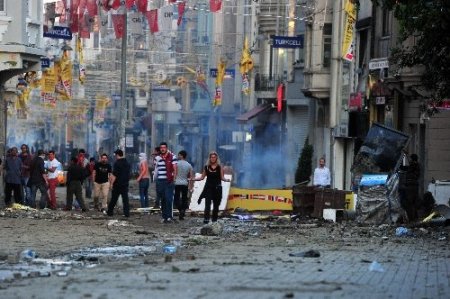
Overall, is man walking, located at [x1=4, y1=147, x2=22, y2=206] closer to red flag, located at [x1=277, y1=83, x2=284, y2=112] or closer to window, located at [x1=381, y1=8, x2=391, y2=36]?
window, located at [x1=381, y1=8, x2=391, y2=36]

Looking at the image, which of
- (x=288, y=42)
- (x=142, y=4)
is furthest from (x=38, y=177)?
(x=288, y=42)

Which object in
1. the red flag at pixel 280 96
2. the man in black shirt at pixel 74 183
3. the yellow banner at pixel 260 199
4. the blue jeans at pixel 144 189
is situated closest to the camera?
the yellow banner at pixel 260 199

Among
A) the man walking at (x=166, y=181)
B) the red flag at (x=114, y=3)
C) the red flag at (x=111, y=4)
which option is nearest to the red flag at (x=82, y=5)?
the red flag at (x=111, y=4)

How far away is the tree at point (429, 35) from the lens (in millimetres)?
23094

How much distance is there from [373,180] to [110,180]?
8.90m

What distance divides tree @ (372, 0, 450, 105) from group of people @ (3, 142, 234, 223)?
571cm

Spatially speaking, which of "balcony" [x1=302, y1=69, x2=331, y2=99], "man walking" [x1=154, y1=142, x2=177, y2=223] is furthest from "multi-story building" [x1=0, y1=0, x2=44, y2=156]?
"balcony" [x1=302, y1=69, x2=331, y2=99]

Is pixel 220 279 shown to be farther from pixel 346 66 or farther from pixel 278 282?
pixel 346 66

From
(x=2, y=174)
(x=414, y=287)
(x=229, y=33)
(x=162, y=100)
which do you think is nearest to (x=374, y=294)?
(x=414, y=287)

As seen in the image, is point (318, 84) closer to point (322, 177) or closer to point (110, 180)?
point (322, 177)

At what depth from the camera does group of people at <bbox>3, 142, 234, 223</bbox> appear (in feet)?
100.0

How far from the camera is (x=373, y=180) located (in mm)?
31297

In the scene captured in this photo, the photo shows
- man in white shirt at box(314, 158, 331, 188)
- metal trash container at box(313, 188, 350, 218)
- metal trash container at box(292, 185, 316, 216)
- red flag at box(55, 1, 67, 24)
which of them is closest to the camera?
metal trash container at box(313, 188, 350, 218)

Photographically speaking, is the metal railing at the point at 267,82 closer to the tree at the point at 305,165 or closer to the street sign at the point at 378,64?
the tree at the point at 305,165
